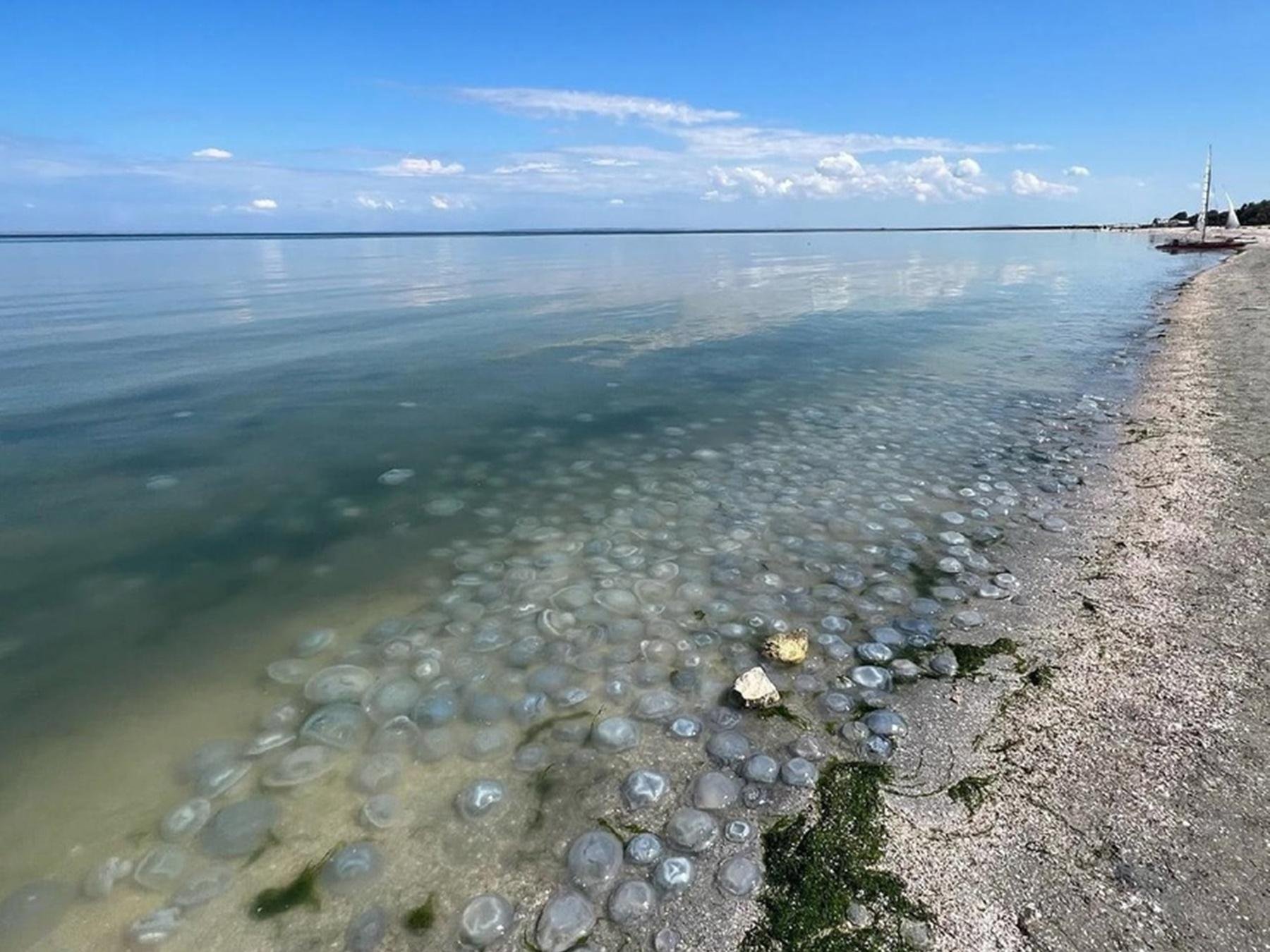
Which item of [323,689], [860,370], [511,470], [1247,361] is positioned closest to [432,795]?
[323,689]

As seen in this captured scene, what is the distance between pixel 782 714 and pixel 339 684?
2.67m

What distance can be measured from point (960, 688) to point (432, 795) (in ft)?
9.94

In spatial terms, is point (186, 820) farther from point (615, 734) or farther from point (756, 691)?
point (756, 691)

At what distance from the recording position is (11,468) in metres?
7.37

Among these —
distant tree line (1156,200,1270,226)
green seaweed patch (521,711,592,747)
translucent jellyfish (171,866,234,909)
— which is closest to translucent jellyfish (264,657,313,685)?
translucent jellyfish (171,866,234,909)

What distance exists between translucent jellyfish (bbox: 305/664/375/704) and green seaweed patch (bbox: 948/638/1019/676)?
3659 millimetres

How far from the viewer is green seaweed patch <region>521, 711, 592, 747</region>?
12.2 ft

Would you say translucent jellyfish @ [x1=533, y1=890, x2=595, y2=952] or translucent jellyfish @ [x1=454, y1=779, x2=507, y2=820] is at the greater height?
translucent jellyfish @ [x1=454, y1=779, x2=507, y2=820]

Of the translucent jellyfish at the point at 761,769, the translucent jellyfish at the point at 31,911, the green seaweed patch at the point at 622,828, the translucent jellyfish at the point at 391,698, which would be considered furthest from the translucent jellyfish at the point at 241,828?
the translucent jellyfish at the point at 761,769

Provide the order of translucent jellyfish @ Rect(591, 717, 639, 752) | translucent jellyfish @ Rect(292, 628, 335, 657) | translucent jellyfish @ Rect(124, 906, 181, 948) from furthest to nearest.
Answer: translucent jellyfish @ Rect(292, 628, 335, 657), translucent jellyfish @ Rect(591, 717, 639, 752), translucent jellyfish @ Rect(124, 906, 181, 948)

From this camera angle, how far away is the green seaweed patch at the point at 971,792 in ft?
10.3

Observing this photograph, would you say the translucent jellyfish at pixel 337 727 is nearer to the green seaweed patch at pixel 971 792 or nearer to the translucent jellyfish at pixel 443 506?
the translucent jellyfish at pixel 443 506

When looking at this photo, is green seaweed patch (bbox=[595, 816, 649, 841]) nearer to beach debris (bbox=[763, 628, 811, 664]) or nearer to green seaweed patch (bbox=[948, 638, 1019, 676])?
beach debris (bbox=[763, 628, 811, 664])

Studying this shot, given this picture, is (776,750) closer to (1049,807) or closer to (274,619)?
(1049,807)
